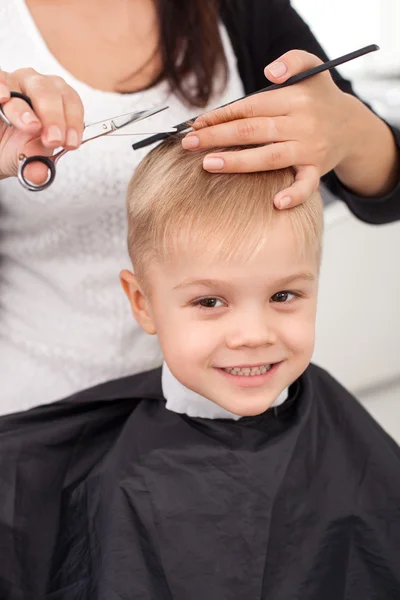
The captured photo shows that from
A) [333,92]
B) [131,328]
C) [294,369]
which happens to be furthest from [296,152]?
[131,328]

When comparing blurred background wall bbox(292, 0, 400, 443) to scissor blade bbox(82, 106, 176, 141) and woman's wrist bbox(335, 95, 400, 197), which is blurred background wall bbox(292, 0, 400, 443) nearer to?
woman's wrist bbox(335, 95, 400, 197)

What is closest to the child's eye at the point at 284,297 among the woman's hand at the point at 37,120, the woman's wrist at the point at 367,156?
the woman's wrist at the point at 367,156

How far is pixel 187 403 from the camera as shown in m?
1.05

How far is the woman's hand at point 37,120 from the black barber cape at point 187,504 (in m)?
0.43

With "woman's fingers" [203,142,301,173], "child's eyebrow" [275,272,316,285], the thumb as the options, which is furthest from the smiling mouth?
the thumb

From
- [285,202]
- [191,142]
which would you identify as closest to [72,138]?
[191,142]

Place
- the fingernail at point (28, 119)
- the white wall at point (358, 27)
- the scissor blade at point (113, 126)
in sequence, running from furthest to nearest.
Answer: the white wall at point (358, 27)
the scissor blade at point (113, 126)
the fingernail at point (28, 119)

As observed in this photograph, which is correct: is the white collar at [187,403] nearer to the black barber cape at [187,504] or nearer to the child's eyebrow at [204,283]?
the black barber cape at [187,504]

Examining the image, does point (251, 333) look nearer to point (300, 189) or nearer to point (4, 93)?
point (300, 189)

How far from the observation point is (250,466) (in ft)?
3.35

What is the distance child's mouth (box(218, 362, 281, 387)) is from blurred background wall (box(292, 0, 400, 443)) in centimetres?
71

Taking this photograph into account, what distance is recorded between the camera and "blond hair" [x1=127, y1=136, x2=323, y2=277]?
863 mm

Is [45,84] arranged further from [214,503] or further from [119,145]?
[214,503]

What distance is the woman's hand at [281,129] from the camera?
826 mm
